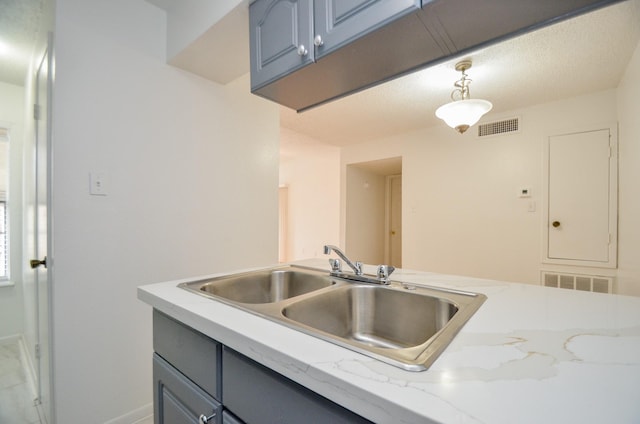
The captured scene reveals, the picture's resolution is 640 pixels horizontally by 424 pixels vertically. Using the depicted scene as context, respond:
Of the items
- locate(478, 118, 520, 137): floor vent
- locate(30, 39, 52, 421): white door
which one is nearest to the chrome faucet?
locate(30, 39, 52, 421): white door

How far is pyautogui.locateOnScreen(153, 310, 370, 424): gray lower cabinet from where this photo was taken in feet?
1.79

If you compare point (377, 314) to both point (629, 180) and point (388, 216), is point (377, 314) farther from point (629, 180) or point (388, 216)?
point (388, 216)

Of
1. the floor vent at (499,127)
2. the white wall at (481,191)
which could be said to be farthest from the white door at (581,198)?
the floor vent at (499,127)

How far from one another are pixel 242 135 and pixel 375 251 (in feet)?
12.6

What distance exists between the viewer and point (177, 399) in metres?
0.90

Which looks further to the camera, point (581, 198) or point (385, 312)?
point (581, 198)

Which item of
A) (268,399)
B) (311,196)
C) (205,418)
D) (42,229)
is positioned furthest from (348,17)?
(311,196)

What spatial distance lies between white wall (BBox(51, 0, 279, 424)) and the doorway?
2.97 meters

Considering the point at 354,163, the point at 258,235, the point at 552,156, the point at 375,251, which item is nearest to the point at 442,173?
the point at 552,156

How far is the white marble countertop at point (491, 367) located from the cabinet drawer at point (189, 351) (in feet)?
0.22

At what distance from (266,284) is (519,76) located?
271 cm

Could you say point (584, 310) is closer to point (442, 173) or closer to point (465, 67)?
point (465, 67)

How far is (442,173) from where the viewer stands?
12.0ft

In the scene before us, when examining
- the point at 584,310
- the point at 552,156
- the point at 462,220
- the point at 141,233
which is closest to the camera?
the point at 584,310
